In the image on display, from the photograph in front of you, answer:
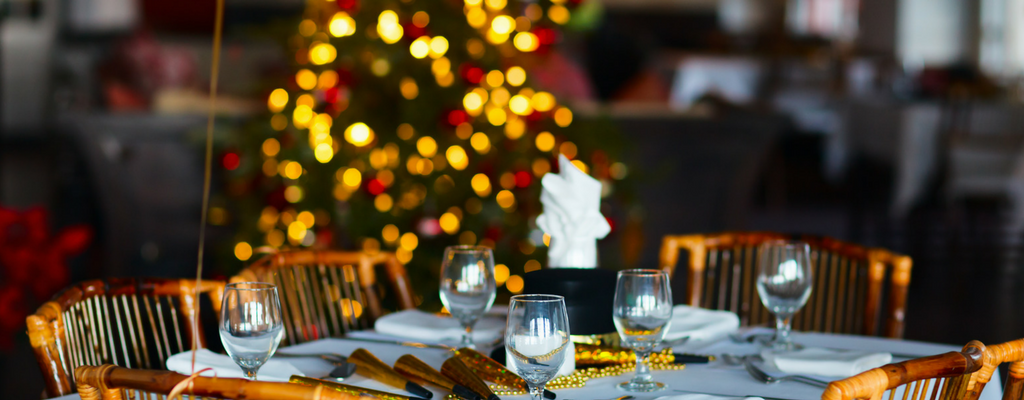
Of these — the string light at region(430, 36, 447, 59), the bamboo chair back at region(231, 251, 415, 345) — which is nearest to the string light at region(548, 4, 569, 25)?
the string light at region(430, 36, 447, 59)

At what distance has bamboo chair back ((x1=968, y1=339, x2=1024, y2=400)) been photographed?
3.28 ft

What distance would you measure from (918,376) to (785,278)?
513 mm

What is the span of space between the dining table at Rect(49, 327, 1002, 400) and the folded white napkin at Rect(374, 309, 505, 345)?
0.8 inches

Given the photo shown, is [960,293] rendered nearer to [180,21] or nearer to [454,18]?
[454,18]

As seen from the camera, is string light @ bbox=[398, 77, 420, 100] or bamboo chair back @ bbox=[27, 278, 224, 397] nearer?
bamboo chair back @ bbox=[27, 278, 224, 397]

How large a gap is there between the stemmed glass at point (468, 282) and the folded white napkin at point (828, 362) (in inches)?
16.1

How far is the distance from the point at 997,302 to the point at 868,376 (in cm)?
359

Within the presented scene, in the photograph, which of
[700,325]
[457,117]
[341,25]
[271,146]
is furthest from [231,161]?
[700,325]

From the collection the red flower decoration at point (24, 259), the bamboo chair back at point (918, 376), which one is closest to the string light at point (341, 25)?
the red flower decoration at point (24, 259)

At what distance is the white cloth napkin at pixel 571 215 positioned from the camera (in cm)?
139

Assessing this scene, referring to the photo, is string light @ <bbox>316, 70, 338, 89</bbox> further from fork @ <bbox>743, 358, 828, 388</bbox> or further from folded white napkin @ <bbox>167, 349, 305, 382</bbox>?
fork @ <bbox>743, 358, 828, 388</bbox>

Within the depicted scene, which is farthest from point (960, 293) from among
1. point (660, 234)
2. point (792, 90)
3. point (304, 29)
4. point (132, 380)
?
point (792, 90)

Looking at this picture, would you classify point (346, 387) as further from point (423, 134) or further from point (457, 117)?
point (423, 134)

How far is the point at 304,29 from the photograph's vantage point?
121 inches
